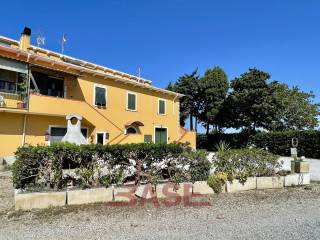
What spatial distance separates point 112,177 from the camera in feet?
23.3

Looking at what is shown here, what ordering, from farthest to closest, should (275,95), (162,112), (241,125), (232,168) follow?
(241,125) < (275,95) < (162,112) < (232,168)

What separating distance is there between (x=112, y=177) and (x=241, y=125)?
86.7ft

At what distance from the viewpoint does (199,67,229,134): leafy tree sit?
115 feet

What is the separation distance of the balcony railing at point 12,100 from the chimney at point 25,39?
14.5ft

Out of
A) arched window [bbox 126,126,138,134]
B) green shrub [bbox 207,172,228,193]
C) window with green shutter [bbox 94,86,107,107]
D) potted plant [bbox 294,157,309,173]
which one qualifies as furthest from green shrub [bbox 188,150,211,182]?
arched window [bbox 126,126,138,134]

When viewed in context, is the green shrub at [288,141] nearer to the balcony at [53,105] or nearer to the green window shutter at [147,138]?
the green window shutter at [147,138]

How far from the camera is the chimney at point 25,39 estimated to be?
18.9m

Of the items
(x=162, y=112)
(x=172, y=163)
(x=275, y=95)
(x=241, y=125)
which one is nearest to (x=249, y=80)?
(x=275, y=95)

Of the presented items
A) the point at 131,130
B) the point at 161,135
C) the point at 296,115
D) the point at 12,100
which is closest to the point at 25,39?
the point at 12,100

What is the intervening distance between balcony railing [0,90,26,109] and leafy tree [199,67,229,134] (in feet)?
77.8

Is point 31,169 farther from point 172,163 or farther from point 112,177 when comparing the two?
point 172,163

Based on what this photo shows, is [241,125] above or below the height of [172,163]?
above

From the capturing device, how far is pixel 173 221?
542 centimetres

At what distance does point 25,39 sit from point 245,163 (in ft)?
55.7
